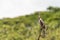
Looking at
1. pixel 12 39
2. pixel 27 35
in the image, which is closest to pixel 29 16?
pixel 27 35

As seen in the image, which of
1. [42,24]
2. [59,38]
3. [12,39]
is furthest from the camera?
[12,39]

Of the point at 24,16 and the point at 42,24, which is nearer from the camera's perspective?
the point at 42,24

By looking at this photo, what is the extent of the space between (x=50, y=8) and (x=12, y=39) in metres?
40.4

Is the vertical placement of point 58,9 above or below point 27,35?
below

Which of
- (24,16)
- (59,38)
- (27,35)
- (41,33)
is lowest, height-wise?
(24,16)

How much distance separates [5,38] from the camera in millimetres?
26469

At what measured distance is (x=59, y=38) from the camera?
24.9 meters

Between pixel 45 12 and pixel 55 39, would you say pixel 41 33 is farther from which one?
pixel 45 12

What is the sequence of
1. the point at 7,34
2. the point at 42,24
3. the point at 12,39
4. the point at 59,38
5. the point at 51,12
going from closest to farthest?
1. the point at 42,24
2. the point at 59,38
3. the point at 12,39
4. the point at 7,34
5. the point at 51,12

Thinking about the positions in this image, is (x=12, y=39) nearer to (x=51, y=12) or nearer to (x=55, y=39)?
(x=55, y=39)

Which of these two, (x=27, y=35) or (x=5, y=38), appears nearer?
(x=5, y=38)

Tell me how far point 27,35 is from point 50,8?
34.4 m

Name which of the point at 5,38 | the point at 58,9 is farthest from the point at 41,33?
the point at 58,9

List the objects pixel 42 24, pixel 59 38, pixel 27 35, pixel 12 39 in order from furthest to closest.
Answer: pixel 27 35 → pixel 12 39 → pixel 59 38 → pixel 42 24
